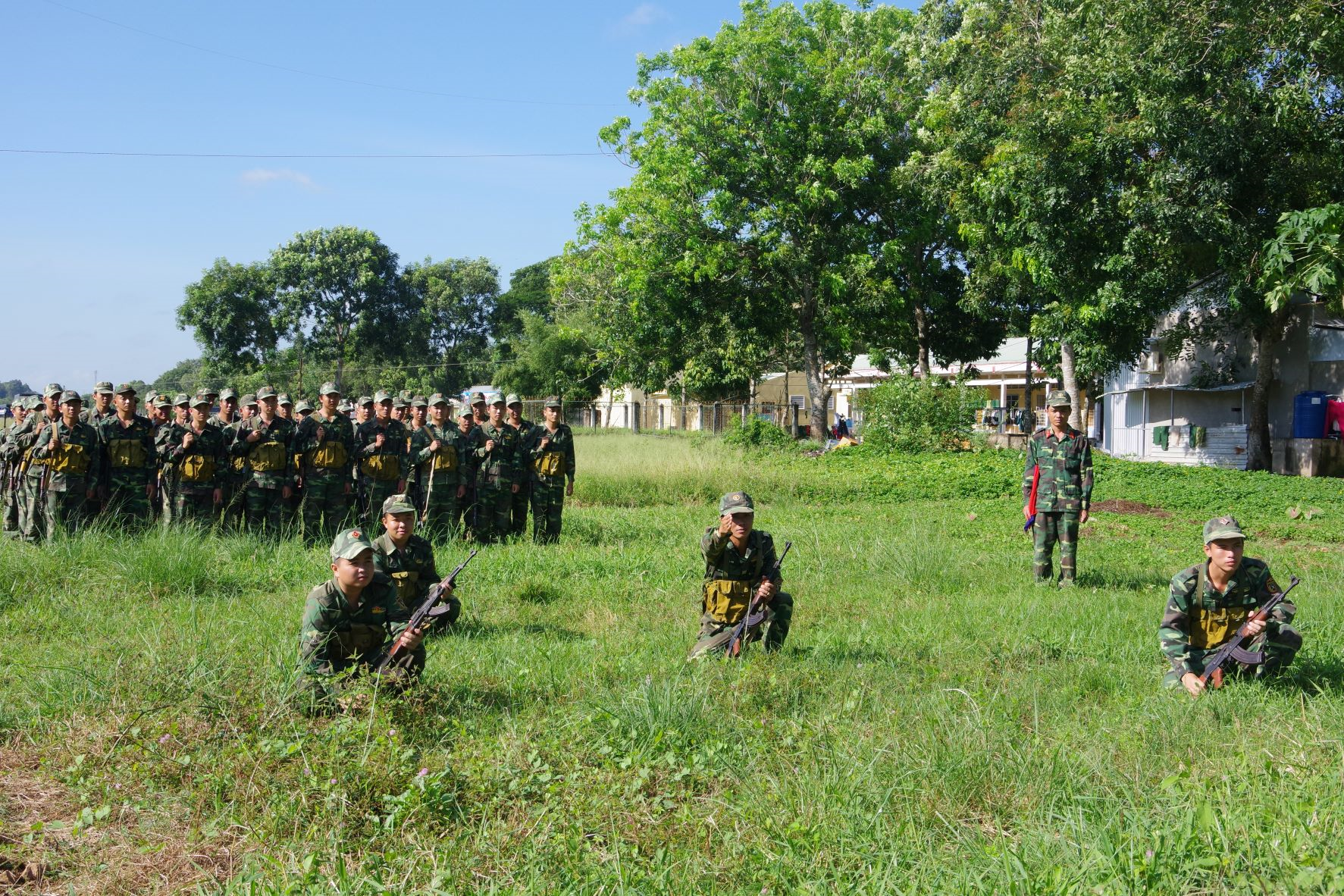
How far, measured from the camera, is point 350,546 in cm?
552

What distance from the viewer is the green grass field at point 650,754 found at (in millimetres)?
3834

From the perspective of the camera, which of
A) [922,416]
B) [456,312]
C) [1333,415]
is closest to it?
[1333,415]

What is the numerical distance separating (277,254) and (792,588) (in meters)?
46.9

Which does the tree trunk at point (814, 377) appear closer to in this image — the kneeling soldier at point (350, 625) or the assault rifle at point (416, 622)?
the assault rifle at point (416, 622)

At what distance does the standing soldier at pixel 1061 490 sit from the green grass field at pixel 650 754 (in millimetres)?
1224

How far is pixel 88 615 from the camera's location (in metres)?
7.42

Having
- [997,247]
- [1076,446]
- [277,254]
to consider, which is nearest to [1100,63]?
[997,247]

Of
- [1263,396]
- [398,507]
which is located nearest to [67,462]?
[398,507]

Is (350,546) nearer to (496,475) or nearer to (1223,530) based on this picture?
(1223,530)

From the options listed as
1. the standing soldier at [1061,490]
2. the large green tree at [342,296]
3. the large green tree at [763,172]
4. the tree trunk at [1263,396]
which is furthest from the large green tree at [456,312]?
the standing soldier at [1061,490]

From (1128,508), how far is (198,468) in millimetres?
13863

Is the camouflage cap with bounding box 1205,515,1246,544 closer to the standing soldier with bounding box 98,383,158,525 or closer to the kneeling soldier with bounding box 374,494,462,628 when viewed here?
the kneeling soldier with bounding box 374,494,462,628

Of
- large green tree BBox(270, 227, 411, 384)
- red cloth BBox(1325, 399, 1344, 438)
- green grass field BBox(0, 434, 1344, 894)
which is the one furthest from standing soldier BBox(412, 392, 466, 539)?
large green tree BBox(270, 227, 411, 384)

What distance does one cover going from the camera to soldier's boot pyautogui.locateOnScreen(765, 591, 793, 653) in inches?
269
